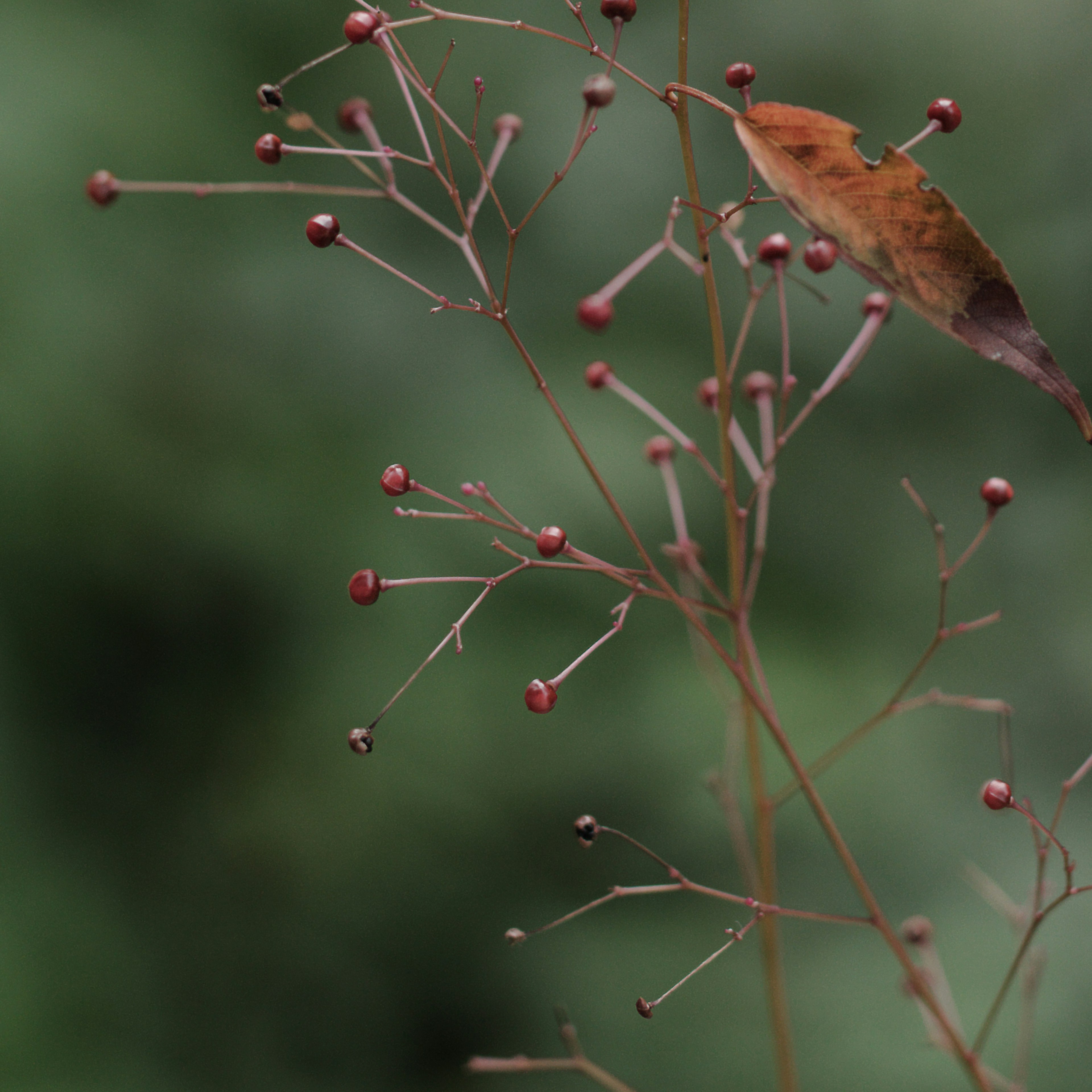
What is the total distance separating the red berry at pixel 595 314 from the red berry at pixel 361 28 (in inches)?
5.0

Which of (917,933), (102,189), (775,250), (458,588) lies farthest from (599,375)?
(458,588)

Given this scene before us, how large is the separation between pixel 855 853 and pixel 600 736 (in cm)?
24

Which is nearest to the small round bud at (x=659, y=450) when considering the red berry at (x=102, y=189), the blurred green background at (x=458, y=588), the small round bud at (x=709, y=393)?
the small round bud at (x=709, y=393)

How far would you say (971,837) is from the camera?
0.84 metres

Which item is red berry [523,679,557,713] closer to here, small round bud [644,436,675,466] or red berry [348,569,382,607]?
red berry [348,569,382,607]

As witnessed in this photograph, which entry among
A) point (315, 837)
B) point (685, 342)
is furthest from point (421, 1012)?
point (685, 342)

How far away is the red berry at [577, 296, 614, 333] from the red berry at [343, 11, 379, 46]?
0.42 ft

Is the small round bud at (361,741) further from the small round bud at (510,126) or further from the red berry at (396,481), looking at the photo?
the small round bud at (510,126)

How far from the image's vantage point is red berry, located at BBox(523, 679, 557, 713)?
1.03 feet

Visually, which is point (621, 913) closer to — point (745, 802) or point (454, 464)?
point (745, 802)

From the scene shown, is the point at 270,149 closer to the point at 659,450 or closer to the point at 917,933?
the point at 659,450

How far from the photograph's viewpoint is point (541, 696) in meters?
0.32

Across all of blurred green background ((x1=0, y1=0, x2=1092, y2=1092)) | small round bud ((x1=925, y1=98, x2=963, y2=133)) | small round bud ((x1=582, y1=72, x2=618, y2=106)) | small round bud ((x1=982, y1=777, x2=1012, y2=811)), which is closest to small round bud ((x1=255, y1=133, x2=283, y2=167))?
small round bud ((x1=582, y1=72, x2=618, y2=106))

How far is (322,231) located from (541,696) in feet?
0.58
